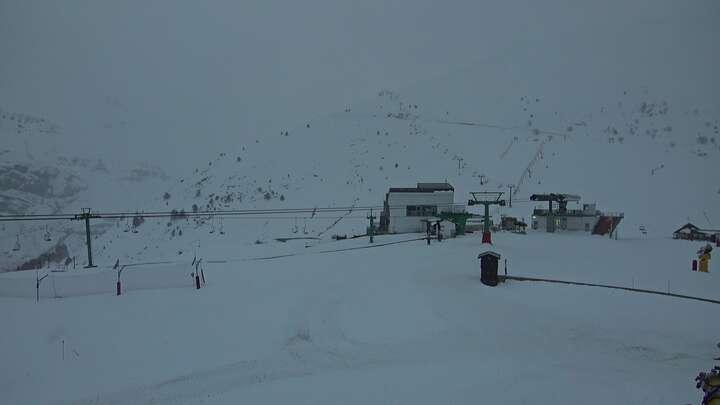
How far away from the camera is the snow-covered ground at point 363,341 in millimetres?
9102

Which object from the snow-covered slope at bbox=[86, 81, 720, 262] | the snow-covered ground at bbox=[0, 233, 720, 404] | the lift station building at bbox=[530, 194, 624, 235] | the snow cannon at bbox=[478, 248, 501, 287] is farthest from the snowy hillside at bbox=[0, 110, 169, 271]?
the lift station building at bbox=[530, 194, 624, 235]

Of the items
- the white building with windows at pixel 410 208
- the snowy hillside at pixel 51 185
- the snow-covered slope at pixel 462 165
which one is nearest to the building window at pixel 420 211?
the white building with windows at pixel 410 208

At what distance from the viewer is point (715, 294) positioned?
53.6 feet

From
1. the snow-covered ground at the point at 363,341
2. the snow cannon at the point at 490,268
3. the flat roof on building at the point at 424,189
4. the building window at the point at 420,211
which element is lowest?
the snow-covered ground at the point at 363,341

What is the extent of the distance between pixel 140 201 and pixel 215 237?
22659 mm

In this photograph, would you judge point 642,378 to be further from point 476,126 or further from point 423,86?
point 423,86

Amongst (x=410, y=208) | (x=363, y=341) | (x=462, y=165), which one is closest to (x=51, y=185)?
(x=410, y=208)

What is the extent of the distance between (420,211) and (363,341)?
873 inches

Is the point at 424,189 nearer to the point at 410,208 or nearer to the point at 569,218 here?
the point at 410,208

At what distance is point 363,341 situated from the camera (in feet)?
38.3

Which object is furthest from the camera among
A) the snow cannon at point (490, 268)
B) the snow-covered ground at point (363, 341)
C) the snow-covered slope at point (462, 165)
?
the snow-covered slope at point (462, 165)

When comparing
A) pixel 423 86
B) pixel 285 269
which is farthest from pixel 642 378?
pixel 423 86

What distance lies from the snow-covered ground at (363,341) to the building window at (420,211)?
14021mm

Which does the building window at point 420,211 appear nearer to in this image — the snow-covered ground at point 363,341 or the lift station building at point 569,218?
the lift station building at point 569,218
